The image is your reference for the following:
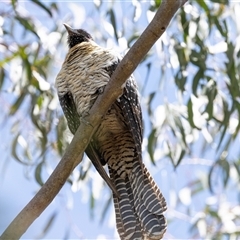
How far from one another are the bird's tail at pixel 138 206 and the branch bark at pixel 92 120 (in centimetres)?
76

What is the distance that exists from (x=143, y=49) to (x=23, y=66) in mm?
2110

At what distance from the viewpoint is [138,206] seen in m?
3.84

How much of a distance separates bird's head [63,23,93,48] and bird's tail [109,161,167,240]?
95 cm

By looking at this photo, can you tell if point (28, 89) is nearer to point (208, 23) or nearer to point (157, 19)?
point (208, 23)

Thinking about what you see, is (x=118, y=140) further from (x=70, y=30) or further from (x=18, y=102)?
(x=18, y=102)

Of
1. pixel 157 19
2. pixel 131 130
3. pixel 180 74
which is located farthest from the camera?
pixel 180 74

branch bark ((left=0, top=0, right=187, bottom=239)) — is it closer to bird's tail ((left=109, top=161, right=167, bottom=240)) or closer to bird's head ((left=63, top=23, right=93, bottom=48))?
bird's tail ((left=109, top=161, right=167, bottom=240))

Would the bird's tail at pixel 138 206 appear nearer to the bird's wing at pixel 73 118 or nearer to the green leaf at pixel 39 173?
the bird's wing at pixel 73 118

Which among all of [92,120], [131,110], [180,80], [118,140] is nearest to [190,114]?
[180,80]

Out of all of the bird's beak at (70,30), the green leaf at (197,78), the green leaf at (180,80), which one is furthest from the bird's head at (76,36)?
the green leaf at (197,78)

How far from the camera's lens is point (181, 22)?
16.2ft

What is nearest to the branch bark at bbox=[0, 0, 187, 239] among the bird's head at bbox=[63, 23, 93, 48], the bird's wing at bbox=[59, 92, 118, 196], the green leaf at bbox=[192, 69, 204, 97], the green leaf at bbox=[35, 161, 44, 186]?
the bird's wing at bbox=[59, 92, 118, 196]

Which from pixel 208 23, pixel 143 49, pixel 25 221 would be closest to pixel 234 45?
pixel 208 23

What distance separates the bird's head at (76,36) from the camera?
466 cm
